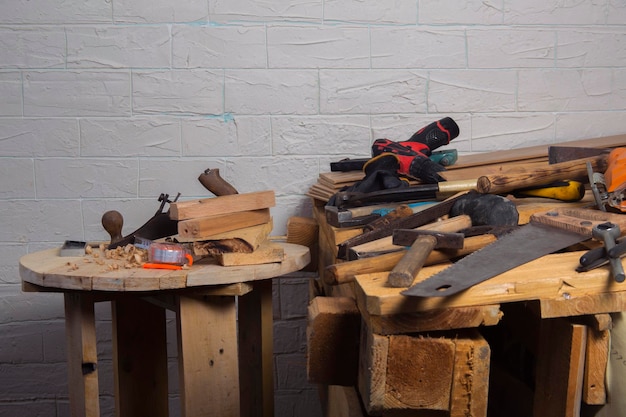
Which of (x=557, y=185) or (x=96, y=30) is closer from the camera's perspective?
(x=557, y=185)

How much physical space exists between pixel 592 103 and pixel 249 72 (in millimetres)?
1318

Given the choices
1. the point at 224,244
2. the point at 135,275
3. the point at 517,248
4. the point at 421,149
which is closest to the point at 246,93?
the point at 421,149

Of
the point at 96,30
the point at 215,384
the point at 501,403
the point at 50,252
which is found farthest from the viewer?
the point at 96,30

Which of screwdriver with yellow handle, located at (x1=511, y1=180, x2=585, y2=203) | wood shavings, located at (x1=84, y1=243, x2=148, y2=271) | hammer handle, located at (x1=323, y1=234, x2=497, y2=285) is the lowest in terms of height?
wood shavings, located at (x1=84, y1=243, x2=148, y2=271)

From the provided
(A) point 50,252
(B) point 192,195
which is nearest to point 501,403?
(A) point 50,252

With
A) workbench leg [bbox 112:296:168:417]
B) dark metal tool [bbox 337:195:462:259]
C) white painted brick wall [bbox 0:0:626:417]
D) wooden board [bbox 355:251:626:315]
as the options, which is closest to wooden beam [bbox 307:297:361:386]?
wooden board [bbox 355:251:626:315]

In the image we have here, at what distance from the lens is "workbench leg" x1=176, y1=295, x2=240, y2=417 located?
1819mm

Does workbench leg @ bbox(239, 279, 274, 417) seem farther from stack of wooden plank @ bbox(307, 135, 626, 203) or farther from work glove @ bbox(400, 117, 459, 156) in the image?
work glove @ bbox(400, 117, 459, 156)

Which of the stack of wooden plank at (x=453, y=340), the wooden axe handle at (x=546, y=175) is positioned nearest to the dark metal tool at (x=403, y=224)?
the wooden axe handle at (x=546, y=175)

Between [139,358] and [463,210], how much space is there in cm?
112

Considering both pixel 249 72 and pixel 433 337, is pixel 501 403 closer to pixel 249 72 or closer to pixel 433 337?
pixel 433 337

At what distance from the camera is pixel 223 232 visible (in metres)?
1.91

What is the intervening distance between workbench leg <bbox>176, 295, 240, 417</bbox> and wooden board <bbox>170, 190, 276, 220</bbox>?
8.4 inches

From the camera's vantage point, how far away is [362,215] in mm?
1914
